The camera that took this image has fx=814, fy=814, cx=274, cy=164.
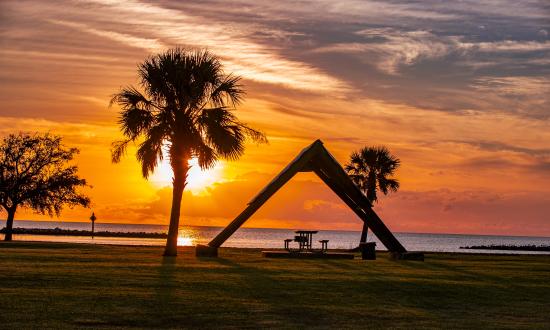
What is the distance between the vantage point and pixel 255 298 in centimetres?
1809

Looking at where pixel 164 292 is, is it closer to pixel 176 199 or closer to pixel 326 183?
pixel 176 199

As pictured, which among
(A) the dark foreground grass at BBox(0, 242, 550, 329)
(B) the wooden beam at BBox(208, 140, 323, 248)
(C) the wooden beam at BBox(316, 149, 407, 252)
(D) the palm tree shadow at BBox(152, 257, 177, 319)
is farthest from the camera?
(C) the wooden beam at BBox(316, 149, 407, 252)

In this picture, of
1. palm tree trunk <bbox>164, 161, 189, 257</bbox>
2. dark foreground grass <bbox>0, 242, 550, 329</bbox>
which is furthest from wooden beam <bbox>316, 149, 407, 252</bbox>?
dark foreground grass <bbox>0, 242, 550, 329</bbox>

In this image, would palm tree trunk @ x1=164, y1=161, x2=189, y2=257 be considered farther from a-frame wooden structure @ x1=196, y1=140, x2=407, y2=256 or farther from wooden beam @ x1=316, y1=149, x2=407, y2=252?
wooden beam @ x1=316, y1=149, x2=407, y2=252

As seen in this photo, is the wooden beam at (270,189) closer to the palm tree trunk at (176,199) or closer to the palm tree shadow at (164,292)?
the palm tree trunk at (176,199)

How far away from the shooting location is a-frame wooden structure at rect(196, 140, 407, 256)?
3784 centimetres

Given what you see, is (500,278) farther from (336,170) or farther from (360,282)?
(336,170)

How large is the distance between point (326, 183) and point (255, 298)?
23133mm

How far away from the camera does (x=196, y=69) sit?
37375mm

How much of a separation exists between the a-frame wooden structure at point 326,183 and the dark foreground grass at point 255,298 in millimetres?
9898

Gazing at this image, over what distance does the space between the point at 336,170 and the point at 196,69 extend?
27.6ft

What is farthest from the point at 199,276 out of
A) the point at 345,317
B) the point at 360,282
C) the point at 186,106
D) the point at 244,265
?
the point at 186,106

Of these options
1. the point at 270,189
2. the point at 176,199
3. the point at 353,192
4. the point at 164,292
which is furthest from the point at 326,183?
the point at 164,292

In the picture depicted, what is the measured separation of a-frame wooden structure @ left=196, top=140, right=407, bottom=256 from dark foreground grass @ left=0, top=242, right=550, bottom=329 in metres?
9.90
